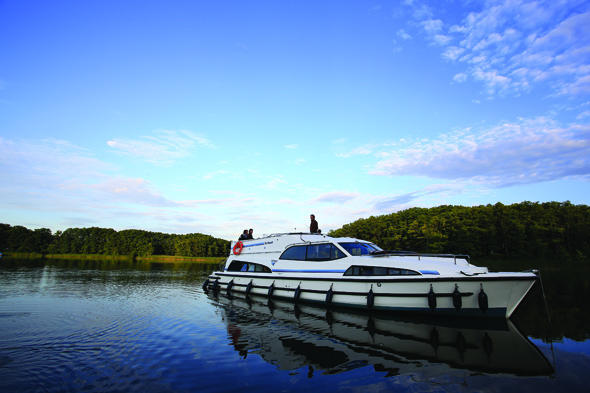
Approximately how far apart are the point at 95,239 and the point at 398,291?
151 metres

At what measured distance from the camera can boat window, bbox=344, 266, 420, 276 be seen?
11352 millimetres

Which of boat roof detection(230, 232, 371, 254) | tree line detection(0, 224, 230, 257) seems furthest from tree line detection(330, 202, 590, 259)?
tree line detection(0, 224, 230, 257)

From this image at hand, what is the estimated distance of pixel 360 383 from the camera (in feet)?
19.0

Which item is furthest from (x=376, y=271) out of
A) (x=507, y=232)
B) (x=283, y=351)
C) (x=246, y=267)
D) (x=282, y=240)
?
(x=507, y=232)

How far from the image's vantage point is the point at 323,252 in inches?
560

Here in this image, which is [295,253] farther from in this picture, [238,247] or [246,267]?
[238,247]

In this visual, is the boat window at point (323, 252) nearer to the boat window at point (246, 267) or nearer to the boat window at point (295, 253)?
the boat window at point (295, 253)

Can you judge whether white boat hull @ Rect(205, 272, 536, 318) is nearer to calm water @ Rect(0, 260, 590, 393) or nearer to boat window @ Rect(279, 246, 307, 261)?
calm water @ Rect(0, 260, 590, 393)

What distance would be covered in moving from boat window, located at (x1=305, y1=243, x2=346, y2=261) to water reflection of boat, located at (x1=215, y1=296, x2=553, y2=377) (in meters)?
2.48

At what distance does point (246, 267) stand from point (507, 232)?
2287 inches

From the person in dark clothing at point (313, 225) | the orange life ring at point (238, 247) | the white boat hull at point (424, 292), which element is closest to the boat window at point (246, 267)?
the orange life ring at point (238, 247)

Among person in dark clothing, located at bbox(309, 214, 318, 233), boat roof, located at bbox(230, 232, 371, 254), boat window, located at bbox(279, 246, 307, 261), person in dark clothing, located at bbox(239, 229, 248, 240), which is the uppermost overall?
person in dark clothing, located at bbox(309, 214, 318, 233)

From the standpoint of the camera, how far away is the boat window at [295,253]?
15.2 metres

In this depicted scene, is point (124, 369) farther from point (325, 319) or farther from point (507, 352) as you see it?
point (507, 352)
